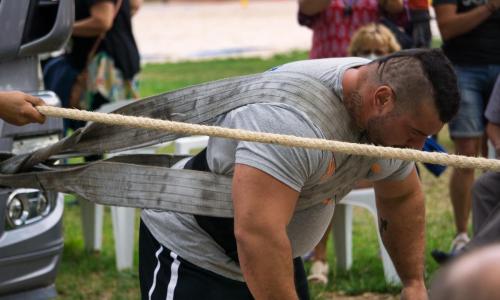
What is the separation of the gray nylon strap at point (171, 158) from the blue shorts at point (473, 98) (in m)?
2.94

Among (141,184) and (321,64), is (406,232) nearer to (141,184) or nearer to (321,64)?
(321,64)

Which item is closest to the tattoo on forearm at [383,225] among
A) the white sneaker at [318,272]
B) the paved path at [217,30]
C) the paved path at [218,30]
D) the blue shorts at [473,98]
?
the white sneaker at [318,272]

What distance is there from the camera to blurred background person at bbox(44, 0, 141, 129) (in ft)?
22.8

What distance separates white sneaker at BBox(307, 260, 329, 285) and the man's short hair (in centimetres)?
289

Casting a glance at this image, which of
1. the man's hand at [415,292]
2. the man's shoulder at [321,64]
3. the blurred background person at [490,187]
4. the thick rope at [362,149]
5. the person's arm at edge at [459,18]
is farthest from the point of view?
the person's arm at edge at [459,18]

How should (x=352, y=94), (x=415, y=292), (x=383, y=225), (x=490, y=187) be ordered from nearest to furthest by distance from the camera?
1. (x=352, y=94)
2. (x=415, y=292)
3. (x=383, y=225)
4. (x=490, y=187)

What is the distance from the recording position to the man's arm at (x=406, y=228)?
3578mm

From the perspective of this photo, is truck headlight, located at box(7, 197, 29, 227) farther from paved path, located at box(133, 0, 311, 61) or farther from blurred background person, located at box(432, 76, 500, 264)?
paved path, located at box(133, 0, 311, 61)

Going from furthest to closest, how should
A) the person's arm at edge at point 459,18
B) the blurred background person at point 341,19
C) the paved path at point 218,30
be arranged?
the paved path at point 218,30, the blurred background person at point 341,19, the person's arm at edge at point 459,18

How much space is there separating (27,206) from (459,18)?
2.98m

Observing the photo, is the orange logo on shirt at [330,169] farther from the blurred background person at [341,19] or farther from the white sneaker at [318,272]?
the blurred background person at [341,19]

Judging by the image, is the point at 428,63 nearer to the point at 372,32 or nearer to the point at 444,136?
the point at 372,32

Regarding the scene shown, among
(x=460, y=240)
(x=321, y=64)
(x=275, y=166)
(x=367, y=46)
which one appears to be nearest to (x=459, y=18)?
(x=367, y=46)

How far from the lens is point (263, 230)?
9.53ft
